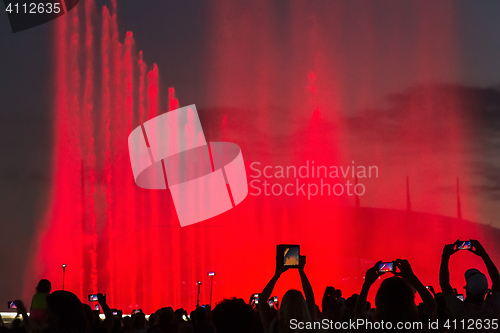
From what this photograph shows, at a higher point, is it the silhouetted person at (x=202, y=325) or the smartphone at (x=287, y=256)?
the smartphone at (x=287, y=256)

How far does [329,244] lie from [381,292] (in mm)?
45591

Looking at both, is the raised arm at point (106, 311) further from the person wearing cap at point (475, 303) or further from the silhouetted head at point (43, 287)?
the person wearing cap at point (475, 303)

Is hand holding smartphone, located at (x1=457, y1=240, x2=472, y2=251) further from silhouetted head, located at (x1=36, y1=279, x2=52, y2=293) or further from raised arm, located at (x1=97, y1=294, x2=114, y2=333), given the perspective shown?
silhouetted head, located at (x1=36, y1=279, x2=52, y2=293)

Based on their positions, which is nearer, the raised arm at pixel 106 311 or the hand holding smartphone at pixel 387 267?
the hand holding smartphone at pixel 387 267

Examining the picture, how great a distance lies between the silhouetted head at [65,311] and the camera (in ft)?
16.3

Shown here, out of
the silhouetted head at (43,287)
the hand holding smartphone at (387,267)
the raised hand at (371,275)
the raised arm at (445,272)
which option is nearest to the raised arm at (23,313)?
the silhouetted head at (43,287)

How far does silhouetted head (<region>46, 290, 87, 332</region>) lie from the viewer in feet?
16.3

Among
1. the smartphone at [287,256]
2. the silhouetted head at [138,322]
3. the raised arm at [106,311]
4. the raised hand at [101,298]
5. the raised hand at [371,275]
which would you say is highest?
the smartphone at [287,256]

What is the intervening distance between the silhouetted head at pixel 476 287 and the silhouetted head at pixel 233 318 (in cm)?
173

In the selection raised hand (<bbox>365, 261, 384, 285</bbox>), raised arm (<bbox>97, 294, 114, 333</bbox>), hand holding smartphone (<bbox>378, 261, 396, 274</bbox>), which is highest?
hand holding smartphone (<bbox>378, 261, 396, 274</bbox>)

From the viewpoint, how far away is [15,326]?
6527 millimetres

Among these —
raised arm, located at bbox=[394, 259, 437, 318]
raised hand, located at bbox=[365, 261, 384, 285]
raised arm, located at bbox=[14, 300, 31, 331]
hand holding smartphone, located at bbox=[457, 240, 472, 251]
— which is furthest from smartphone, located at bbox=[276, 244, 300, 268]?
raised arm, located at bbox=[14, 300, 31, 331]

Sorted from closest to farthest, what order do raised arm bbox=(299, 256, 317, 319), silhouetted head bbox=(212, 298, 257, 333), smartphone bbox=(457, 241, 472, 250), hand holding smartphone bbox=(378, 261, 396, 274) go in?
silhouetted head bbox=(212, 298, 257, 333) → raised arm bbox=(299, 256, 317, 319) → hand holding smartphone bbox=(378, 261, 396, 274) → smartphone bbox=(457, 241, 472, 250)

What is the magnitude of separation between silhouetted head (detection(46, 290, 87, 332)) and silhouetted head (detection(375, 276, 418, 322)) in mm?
2112
